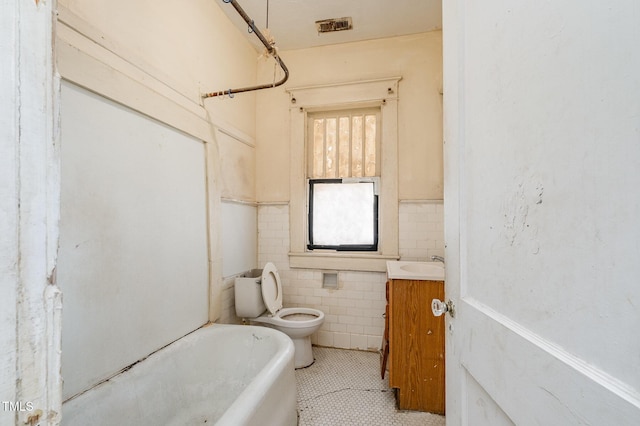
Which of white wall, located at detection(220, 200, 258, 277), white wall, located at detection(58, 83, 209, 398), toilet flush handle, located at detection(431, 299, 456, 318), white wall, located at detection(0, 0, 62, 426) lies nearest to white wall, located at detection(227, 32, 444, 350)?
white wall, located at detection(220, 200, 258, 277)

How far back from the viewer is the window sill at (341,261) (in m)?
2.73

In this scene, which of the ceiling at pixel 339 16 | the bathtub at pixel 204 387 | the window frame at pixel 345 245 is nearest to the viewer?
the bathtub at pixel 204 387

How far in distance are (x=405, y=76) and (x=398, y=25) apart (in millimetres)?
434

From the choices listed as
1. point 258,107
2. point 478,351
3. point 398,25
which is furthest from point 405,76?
point 478,351

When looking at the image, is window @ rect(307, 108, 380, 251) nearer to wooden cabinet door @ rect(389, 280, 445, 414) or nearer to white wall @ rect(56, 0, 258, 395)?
white wall @ rect(56, 0, 258, 395)

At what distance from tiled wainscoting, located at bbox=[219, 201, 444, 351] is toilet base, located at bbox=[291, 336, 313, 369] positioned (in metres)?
0.38

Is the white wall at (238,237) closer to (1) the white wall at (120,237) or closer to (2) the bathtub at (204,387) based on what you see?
(1) the white wall at (120,237)

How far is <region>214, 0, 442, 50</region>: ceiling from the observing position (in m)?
2.33

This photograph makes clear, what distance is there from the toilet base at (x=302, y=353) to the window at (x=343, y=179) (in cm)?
90

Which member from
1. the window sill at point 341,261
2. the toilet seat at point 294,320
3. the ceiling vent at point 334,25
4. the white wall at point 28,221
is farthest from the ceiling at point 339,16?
the toilet seat at point 294,320

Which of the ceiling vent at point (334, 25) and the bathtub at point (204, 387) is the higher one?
the ceiling vent at point (334, 25)

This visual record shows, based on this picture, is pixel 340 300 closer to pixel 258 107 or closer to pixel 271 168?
pixel 271 168

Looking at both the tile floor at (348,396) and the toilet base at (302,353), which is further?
the toilet base at (302,353)

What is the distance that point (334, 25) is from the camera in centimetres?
257
